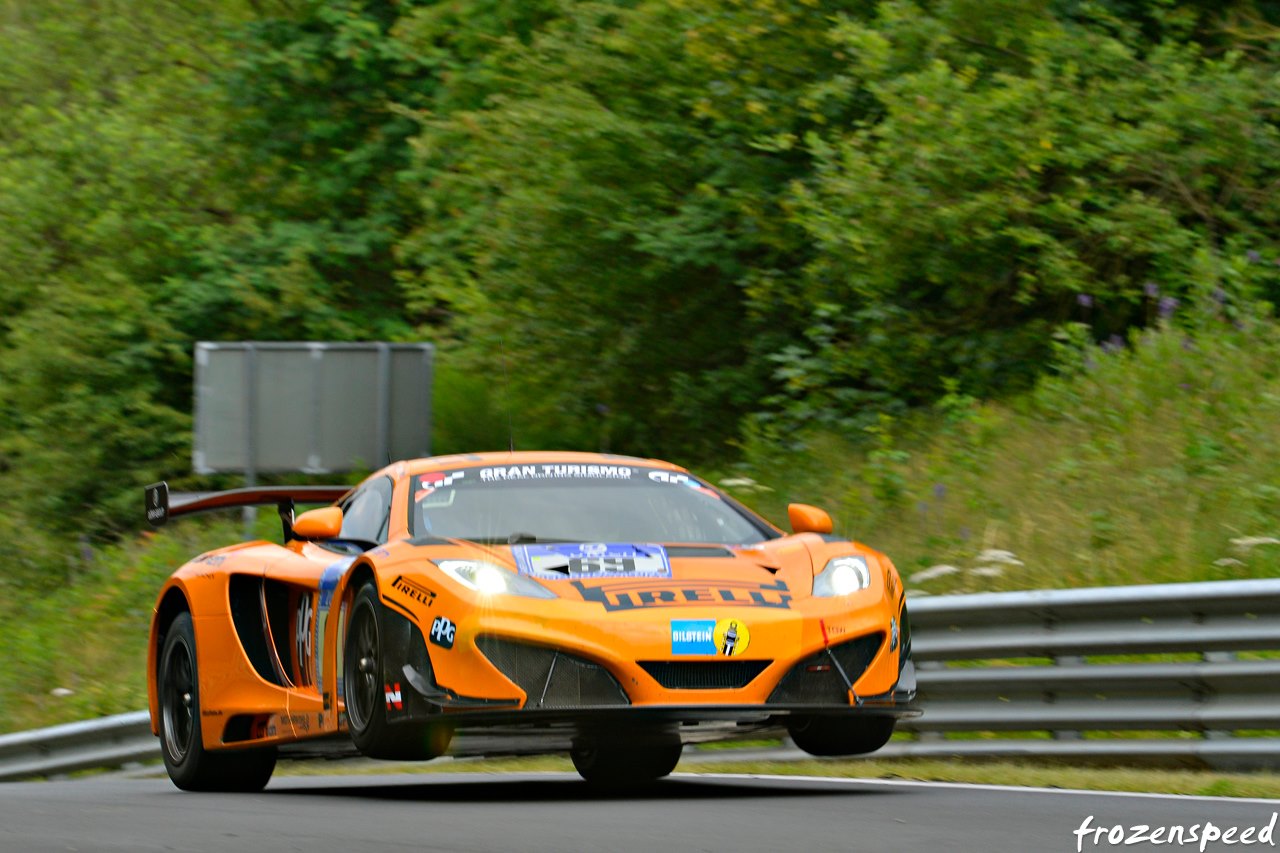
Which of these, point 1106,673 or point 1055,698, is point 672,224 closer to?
point 1055,698

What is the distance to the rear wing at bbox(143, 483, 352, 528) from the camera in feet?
32.3

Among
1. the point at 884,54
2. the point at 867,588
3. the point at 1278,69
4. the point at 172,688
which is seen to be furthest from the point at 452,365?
the point at 867,588

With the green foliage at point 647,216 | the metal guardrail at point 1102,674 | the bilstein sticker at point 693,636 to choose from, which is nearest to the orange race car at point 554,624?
the bilstein sticker at point 693,636

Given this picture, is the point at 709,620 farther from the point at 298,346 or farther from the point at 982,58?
the point at 298,346

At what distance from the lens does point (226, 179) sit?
94.3 feet

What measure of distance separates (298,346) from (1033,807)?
1353 cm

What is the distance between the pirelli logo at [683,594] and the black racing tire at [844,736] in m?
0.55

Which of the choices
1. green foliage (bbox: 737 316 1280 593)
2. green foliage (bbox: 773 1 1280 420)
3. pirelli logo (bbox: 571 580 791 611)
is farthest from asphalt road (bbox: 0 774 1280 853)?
green foliage (bbox: 773 1 1280 420)

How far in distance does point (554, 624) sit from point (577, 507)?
1.27m

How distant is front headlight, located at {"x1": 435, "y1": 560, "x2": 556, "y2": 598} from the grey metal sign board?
1227 centimetres

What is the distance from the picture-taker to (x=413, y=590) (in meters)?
7.57

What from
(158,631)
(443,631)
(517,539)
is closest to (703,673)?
(443,631)

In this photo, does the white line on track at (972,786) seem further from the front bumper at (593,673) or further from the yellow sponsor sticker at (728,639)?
the yellow sponsor sticker at (728,639)

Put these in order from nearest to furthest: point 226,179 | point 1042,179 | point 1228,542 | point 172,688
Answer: point 172,688
point 1228,542
point 1042,179
point 226,179
